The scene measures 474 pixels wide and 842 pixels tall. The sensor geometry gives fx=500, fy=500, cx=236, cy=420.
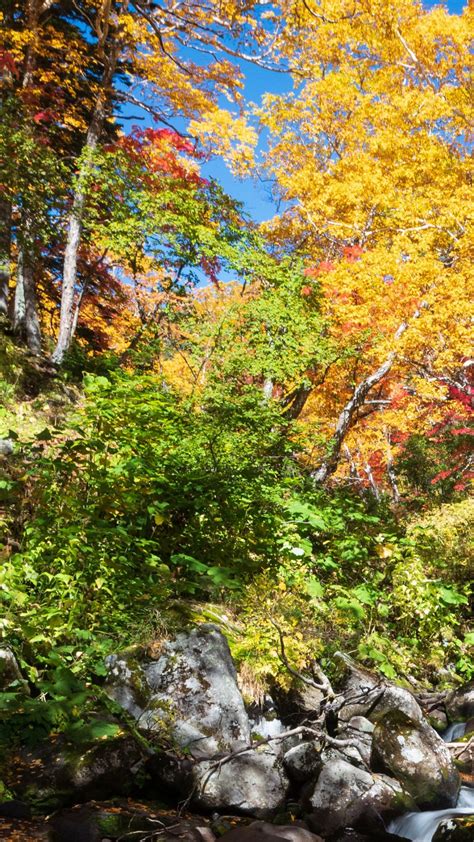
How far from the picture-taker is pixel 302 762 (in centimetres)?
427

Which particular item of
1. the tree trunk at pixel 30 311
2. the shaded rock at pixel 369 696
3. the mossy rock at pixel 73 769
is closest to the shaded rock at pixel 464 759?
the shaded rock at pixel 369 696

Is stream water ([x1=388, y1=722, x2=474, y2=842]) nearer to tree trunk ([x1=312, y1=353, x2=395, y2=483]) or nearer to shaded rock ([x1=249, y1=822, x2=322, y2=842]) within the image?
shaded rock ([x1=249, y1=822, x2=322, y2=842])

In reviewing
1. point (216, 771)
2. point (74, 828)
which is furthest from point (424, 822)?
point (74, 828)

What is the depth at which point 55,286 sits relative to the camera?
51.3 feet

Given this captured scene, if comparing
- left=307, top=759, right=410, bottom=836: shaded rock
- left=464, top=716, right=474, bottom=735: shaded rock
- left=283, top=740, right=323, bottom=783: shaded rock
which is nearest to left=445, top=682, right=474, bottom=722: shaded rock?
left=464, top=716, right=474, bottom=735: shaded rock

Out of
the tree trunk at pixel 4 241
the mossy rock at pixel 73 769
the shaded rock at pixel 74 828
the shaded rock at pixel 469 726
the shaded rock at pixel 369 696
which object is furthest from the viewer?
the tree trunk at pixel 4 241

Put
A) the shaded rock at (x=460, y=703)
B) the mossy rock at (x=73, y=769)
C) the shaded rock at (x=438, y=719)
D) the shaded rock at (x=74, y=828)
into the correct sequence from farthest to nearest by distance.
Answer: the shaded rock at (x=460, y=703) → the shaded rock at (x=438, y=719) → the mossy rock at (x=73, y=769) → the shaded rock at (x=74, y=828)

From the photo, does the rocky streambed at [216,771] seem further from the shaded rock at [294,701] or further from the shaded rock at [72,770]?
the shaded rock at [294,701]

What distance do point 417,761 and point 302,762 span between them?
1.06 meters

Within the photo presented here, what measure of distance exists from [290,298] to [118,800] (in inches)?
421

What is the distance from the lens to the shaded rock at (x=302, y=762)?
4.25 meters

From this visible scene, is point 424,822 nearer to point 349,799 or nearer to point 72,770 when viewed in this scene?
point 349,799

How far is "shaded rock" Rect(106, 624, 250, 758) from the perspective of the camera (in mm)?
4168

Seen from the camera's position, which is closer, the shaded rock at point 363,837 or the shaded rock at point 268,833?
the shaded rock at point 268,833
